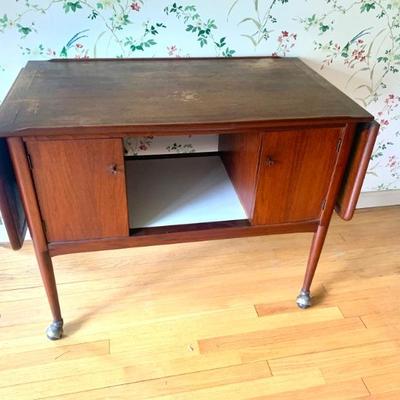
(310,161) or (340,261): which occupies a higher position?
(310,161)

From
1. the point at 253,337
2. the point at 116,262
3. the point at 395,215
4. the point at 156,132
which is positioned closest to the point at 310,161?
the point at 156,132

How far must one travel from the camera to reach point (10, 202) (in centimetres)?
95

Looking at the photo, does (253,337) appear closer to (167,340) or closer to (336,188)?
(167,340)

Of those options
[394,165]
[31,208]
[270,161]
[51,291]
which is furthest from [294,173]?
[394,165]

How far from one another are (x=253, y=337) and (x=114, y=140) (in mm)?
798

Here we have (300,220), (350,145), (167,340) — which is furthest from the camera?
(167,340)

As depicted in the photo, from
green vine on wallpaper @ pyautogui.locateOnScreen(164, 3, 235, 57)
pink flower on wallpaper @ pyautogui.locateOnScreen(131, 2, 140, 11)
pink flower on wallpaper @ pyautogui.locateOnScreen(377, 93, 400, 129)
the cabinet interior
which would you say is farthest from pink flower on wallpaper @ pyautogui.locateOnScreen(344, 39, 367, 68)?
pink flower on wallpaper @ pyautogui.locateOnScreen(131, 2, 140, 11)

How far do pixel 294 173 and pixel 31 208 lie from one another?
0.68 metres

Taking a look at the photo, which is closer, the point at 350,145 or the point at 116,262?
the point at 350,145

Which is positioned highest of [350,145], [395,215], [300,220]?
[350,145]

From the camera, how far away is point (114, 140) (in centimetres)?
93

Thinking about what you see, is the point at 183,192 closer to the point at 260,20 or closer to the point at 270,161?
the point at 270,161

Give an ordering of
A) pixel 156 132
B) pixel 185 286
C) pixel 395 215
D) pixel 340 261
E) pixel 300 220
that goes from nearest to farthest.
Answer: pixel 156 132 → pixel 300 220 → pixel 185 286 → pixel 340 261 → pixel 395 215

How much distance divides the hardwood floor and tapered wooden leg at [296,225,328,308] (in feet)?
0.13
